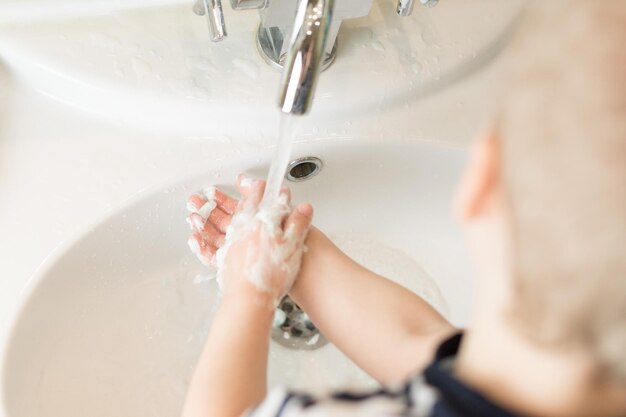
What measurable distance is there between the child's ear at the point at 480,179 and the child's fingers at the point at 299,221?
0.28m

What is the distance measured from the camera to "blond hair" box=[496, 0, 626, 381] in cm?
32

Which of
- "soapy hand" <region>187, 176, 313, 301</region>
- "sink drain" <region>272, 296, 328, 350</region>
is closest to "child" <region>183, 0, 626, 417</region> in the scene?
"soapy hand" <region>187, 176, 313, 301</region>

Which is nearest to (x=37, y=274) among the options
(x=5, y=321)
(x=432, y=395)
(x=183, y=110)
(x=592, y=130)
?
(x=5, y=321)

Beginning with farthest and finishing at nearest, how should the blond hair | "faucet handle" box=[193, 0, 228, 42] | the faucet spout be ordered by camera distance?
1. "faucet handle" box=[193, 0, 228, 42]
2. the faucet spout
3. the blond hair

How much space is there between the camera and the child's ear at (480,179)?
0.37 m

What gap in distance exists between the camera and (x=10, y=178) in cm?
67

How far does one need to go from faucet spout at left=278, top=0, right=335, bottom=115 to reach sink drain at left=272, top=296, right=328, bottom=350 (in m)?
0.27

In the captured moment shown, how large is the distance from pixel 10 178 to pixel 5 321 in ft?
0.44

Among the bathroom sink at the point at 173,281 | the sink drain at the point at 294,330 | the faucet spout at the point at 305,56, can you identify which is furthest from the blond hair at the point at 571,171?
the sink drain at the point at 294,330

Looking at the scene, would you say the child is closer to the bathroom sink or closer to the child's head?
the child's head

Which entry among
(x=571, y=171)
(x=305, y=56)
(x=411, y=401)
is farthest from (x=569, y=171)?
(x=305, y=56)

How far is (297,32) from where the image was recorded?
22.1 inches

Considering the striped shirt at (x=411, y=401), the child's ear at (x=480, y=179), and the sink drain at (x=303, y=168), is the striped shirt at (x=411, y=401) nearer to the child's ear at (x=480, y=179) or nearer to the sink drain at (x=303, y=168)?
the child's ear at (x=480, y=179)

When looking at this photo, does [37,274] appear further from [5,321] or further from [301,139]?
[301,139]
